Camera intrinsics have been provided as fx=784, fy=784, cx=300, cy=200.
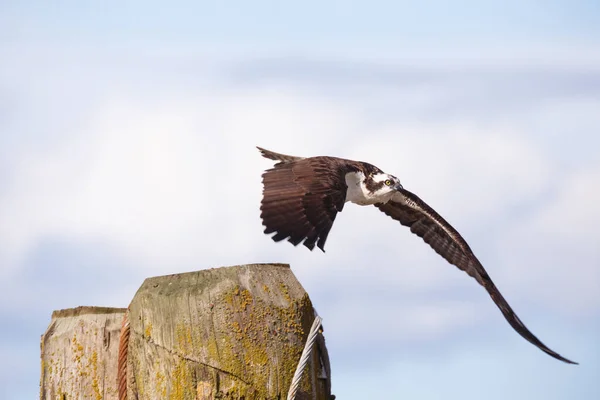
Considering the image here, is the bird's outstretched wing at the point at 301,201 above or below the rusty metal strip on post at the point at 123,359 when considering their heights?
above

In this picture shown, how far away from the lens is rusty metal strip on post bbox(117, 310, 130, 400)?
14.5ft

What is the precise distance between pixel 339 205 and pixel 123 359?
3677 millimetres

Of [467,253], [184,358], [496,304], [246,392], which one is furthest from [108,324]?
[467,253]

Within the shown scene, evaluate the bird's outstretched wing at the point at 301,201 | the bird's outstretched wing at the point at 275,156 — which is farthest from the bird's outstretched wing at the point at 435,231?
the bird's outstretched wing at the point at 301,201

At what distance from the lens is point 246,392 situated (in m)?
4.22

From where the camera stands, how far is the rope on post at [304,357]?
426 cm

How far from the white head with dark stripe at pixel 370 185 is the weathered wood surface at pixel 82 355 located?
5.20 m

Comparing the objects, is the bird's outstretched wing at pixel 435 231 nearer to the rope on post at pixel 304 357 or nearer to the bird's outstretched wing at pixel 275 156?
the bird's outstretched wing at pixel 275 156

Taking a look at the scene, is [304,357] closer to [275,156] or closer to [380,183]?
[380,183]

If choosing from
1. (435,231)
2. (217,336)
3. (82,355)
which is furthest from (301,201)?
(435,231)

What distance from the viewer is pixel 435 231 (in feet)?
35.8

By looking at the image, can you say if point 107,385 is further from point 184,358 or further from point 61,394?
point 184,358

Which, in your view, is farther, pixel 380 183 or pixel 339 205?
pixel 380 183

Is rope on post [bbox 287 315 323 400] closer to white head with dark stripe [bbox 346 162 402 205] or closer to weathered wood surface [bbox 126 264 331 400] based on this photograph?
weathered wood surface [bbox 126 264 331 400]
